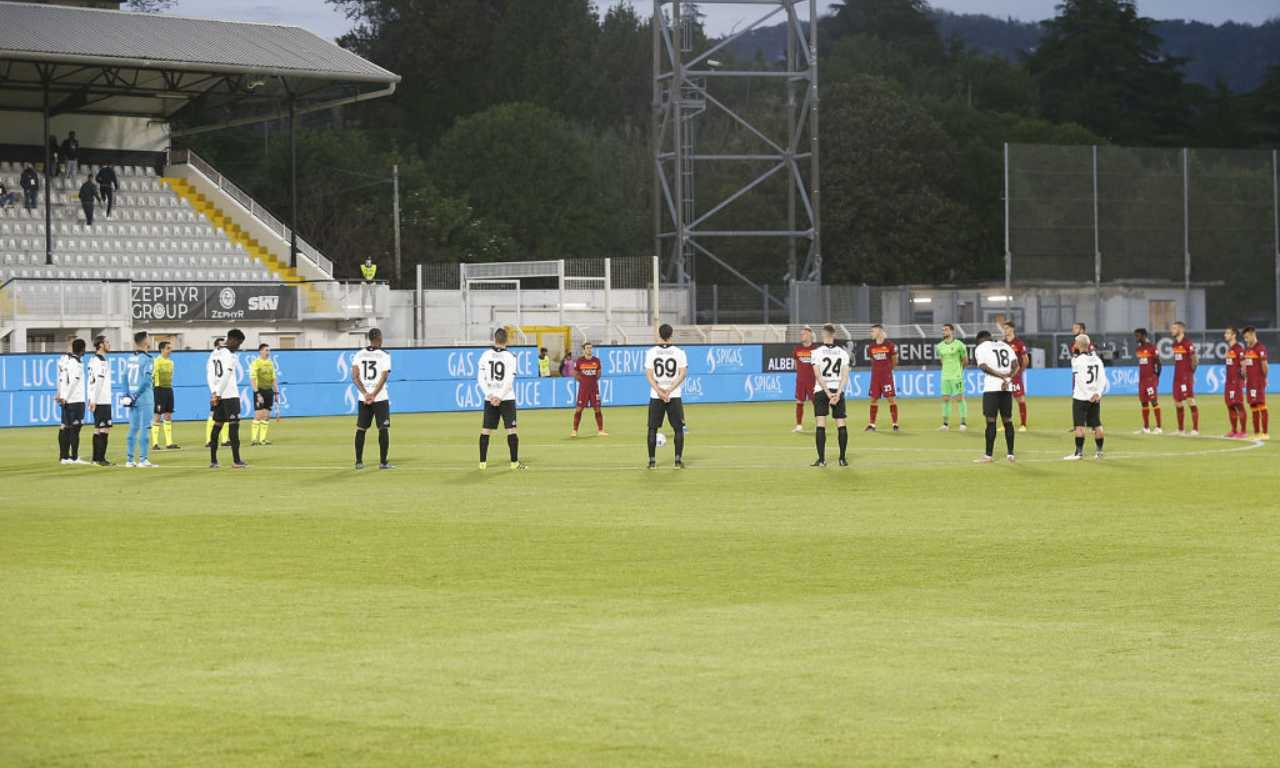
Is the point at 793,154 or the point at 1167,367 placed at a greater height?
the point at 793,154

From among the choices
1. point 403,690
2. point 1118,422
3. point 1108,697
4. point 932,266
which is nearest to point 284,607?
point 403,690

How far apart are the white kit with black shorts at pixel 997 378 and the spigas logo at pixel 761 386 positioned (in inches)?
1037

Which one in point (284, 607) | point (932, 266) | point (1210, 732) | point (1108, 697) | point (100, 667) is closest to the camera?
point (1210, 732)

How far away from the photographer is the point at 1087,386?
25156 millimetres

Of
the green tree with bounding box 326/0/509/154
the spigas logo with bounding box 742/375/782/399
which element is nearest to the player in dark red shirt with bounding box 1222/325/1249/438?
the spigas logo with bounding box 742/375/782/399

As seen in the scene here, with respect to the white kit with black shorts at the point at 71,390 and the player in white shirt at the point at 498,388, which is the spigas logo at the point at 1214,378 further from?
the white kit with black shorts at the point at 71,390

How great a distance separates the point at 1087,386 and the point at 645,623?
15.5 meters

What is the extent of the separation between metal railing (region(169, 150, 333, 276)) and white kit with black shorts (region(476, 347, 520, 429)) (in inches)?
1324

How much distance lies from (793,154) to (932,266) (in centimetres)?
2482

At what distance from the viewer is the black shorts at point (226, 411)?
84.4 ft

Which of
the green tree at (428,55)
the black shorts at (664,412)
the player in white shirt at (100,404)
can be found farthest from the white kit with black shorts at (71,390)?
the green tree at (428,55)

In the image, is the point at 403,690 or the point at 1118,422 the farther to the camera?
the point at 1118,422

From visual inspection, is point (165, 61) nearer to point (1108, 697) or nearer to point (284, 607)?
point (284, 607)

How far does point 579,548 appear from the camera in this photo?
49.9 ft
